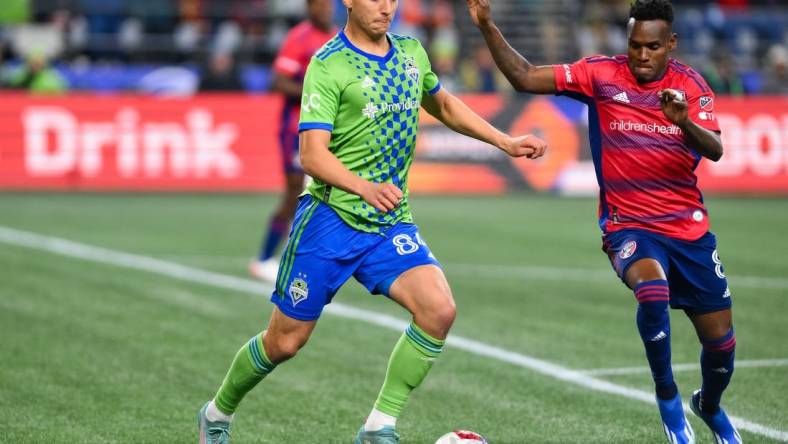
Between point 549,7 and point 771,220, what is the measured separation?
42.7 feet

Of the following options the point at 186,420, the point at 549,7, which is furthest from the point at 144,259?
the point at 549,7

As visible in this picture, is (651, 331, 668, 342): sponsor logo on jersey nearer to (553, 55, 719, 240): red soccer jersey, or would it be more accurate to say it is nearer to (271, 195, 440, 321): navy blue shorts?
(553, 55, 719, 240): red soccer jersey

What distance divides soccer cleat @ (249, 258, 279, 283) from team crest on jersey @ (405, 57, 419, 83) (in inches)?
261

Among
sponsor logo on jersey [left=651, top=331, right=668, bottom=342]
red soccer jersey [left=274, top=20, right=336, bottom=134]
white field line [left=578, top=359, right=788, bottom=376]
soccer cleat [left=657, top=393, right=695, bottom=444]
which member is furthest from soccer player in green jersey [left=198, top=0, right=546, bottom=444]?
red soccer jersey [left=274, top=20, right=336, bottom=134]

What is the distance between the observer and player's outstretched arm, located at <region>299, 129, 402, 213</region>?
5.54 metres

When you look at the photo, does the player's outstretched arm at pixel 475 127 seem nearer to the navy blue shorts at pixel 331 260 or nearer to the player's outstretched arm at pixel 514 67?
the player's outstretched arm at pixel 514 67

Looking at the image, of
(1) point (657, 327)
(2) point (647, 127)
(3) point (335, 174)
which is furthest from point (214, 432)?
(2) point (647, 127)

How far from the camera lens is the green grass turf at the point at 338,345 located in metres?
6.82

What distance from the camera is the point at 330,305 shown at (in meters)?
10.7

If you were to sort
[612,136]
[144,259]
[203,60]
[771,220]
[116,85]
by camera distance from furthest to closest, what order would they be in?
1. [203,60]
2. [116,85]
3. [771,220]
4. [144,259]
5. [612,136]

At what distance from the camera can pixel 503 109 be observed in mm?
22172

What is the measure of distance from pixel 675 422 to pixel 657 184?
116cm

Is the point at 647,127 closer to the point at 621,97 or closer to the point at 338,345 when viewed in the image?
the point at 621,97

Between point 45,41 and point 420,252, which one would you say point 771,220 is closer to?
point 420,252
